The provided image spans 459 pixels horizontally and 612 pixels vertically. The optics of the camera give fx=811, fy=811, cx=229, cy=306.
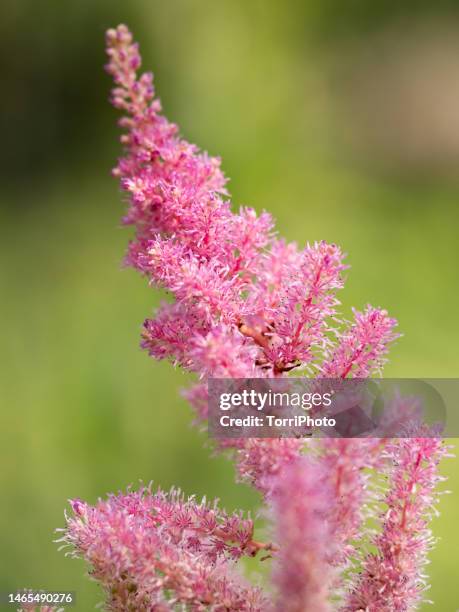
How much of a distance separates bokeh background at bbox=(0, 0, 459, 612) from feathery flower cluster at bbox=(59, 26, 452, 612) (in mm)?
1101

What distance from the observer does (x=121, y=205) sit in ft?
7.76

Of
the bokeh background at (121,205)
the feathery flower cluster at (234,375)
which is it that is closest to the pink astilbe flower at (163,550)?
the feathery flower cluster at (234,375)

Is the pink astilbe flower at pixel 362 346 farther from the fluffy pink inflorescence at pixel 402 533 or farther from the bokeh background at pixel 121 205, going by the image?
the bokeh background at pixel 121 205

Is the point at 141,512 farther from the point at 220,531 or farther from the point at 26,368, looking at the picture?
the point at 26,368

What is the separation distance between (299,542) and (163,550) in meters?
0.08

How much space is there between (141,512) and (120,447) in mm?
1234

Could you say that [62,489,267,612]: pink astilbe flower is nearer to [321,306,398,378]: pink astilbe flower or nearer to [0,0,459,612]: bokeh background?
[321,306,398,378]: pink astilbe flower

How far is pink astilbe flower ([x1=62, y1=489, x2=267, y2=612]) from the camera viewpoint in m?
0.35

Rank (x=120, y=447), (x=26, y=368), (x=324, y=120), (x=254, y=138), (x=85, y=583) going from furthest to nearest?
(x=324, y=120)
(x=254, y=138)
(x=26, y=368)
(x=120, y=447)
(x=85, y=583)

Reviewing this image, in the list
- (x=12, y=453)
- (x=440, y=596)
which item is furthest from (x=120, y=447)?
(x=440, y=596)

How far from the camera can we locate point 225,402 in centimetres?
36

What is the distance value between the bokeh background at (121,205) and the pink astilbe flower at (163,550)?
1096mm

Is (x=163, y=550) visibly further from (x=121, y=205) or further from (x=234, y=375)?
(x=121, y=205)

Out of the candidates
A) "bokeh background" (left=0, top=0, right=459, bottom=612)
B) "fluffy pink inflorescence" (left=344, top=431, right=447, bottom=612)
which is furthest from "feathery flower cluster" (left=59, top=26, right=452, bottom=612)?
"bokeh background" (left=0, top=0, right=459, bottom=612)
